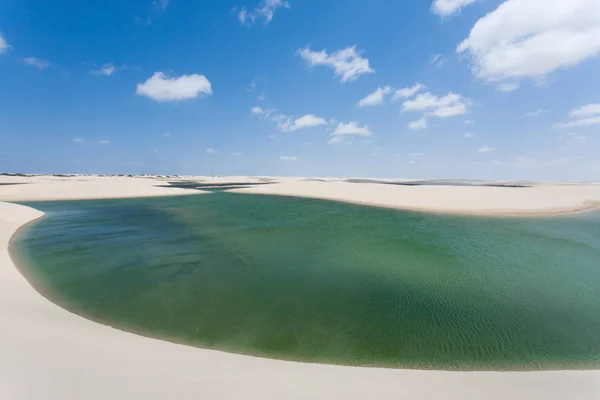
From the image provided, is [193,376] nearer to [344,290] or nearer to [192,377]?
[192,377]

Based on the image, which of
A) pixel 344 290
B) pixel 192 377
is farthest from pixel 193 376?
pixel 344 290

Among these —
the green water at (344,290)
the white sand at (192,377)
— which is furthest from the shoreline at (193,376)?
the green water at (344,290)

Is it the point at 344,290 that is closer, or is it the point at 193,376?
the point at 193,376

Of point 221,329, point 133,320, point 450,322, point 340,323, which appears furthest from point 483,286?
point 133,320

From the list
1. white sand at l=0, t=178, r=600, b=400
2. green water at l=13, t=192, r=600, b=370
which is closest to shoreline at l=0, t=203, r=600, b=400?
white sand at l=0, t=178, r=600, b=400

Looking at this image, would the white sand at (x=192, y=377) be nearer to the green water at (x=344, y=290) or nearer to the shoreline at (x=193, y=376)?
the shoreline at (x=193, y=376)
